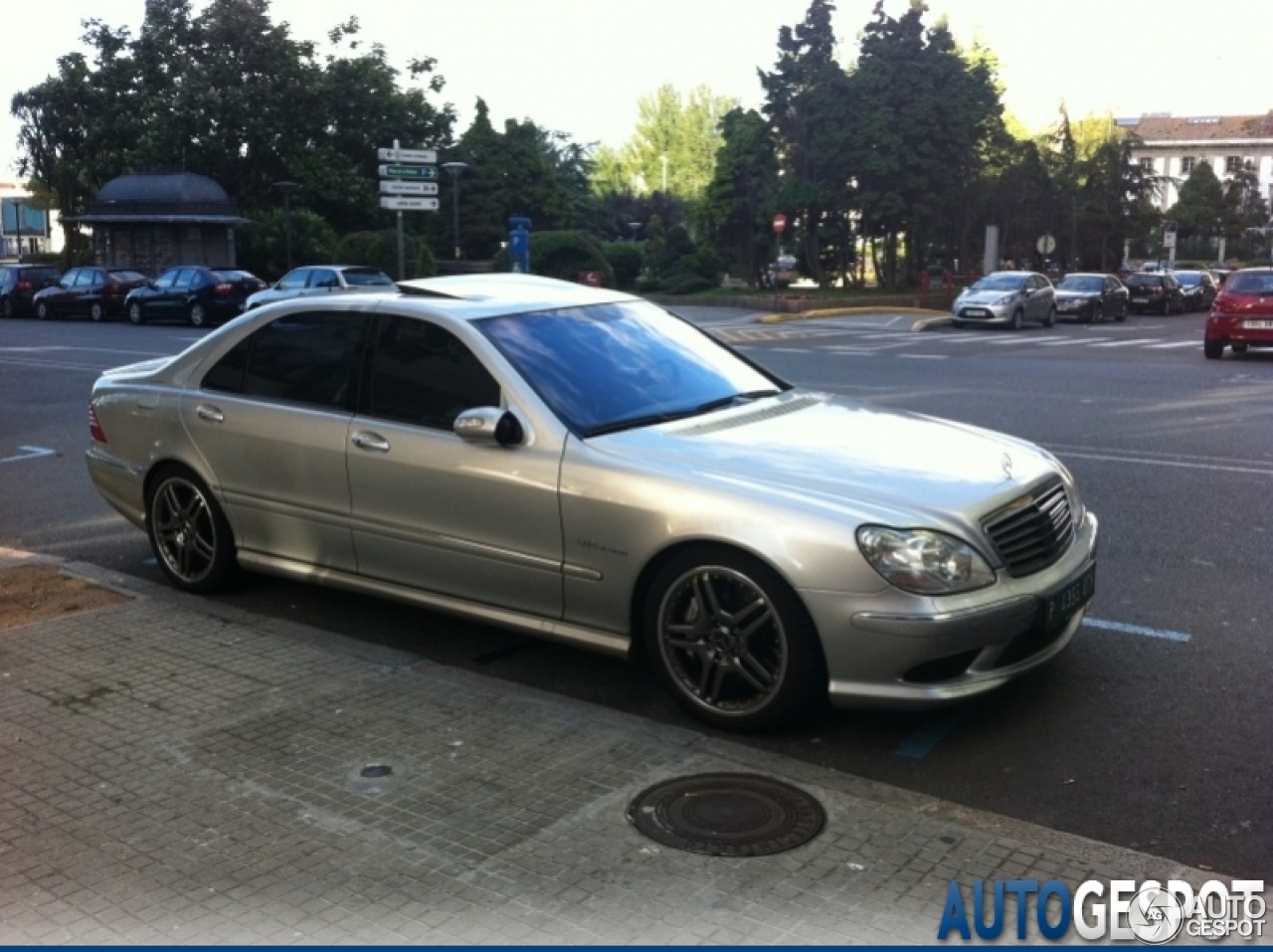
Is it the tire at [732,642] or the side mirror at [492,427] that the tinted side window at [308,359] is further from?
the tire at [732,642]

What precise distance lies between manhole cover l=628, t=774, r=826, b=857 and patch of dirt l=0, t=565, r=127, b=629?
11.8 feet

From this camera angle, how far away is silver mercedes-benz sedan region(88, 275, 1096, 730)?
4.58 metres

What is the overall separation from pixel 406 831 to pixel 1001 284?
32.1 metres

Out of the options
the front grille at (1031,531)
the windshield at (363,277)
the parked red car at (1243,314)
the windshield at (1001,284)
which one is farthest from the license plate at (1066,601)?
the windshield at (1001,284)

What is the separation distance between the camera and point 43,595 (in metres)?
6.71

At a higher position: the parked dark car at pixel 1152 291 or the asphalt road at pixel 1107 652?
the parked dark car at pixel 1152 291

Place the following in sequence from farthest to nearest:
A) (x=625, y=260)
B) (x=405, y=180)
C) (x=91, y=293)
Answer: (x=625, y=260)
(x=91, y=293)
(x=405, y=180)

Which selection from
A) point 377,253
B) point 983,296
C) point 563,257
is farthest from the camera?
point 563,257

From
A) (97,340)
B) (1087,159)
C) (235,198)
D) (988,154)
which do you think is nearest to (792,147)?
(988,154)

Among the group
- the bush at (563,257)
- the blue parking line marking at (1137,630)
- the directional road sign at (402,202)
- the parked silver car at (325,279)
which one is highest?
the directional road sign at (402,202)

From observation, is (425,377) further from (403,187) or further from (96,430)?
(403,187)

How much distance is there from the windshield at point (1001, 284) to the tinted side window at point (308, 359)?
96.8 ft

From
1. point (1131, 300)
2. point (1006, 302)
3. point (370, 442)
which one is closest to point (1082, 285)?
point (1006, 302)

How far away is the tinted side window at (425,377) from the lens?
5.58 m
